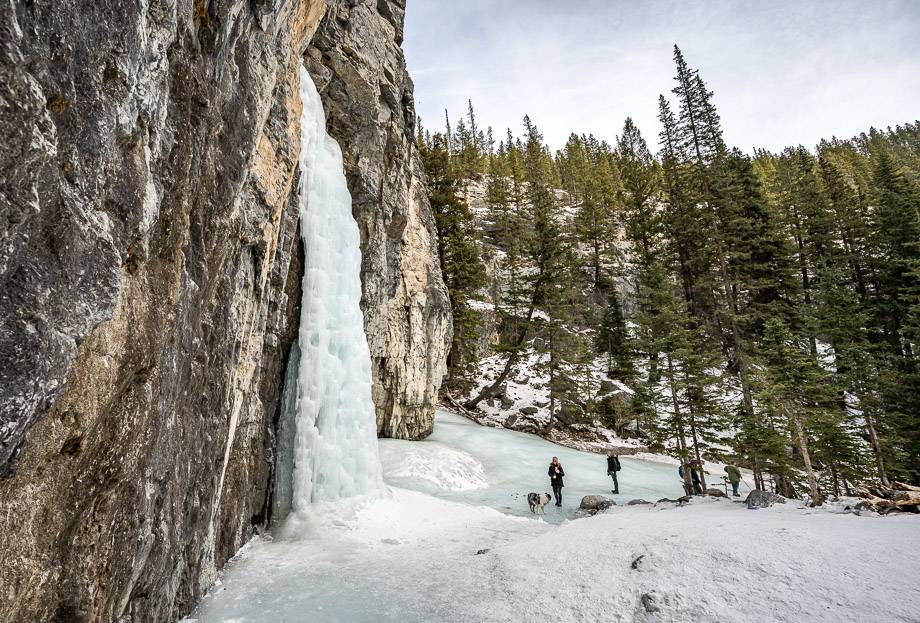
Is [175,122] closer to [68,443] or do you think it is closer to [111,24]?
[111,24]

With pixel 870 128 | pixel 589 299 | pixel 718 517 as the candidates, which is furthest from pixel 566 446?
pixel 870 128

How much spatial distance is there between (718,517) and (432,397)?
43.3 feet

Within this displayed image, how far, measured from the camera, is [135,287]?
385 centimetres

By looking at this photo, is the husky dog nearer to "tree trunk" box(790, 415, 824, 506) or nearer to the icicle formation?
the icicle formation

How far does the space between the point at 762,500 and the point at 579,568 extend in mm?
6019

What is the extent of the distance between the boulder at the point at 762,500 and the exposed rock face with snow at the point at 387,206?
1235 cm

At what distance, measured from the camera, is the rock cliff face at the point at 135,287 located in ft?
8.12

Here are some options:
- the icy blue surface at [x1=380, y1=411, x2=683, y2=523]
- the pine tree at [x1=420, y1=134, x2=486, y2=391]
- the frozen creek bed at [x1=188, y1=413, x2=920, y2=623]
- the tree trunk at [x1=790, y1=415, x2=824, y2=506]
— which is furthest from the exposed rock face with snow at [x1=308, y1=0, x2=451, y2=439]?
the tree trunk at [x1=790, y1=415, x2=824, y2=506]

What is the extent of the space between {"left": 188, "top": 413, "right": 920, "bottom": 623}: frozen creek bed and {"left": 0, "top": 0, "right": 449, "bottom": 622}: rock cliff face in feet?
4.54

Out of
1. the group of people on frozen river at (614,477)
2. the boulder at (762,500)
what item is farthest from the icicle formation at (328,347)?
the boulder at (762,500)

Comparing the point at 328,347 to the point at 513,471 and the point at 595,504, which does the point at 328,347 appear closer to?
the point at 595,504

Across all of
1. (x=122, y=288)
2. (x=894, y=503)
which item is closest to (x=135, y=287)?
(x=122, y=288)

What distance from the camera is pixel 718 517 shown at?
8375mm

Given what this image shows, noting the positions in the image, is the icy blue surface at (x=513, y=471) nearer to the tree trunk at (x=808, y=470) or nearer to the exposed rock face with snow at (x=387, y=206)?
the exposed rock face with snow at (x=387, y=206)
